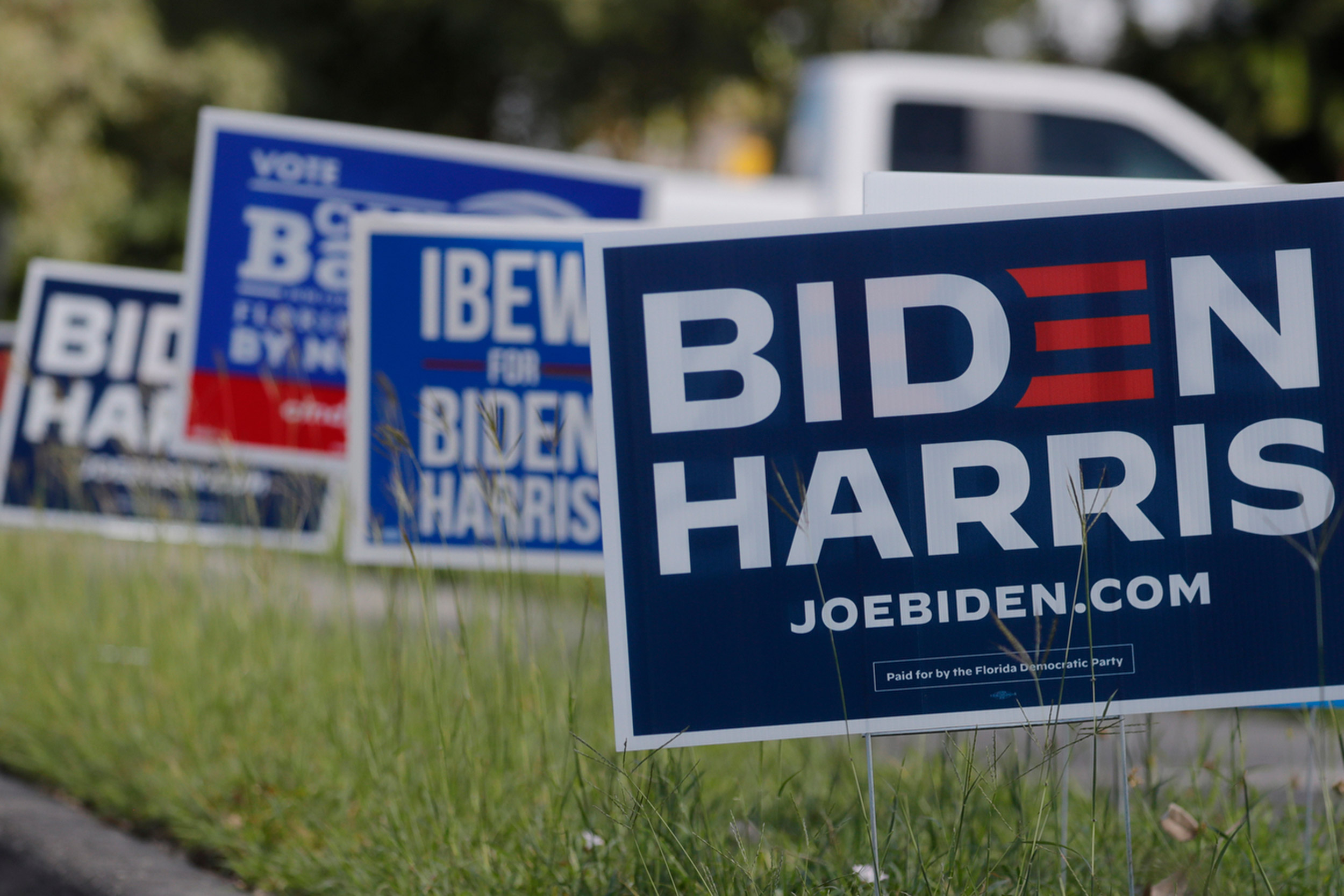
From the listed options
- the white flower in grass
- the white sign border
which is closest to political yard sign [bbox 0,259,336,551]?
the white sign border

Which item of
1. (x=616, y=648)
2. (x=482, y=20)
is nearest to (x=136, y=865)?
(x=616, y=648)

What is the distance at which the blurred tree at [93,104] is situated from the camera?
13.9m

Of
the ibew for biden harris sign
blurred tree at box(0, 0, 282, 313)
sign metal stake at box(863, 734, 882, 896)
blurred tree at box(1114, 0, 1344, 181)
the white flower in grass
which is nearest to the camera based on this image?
sign metal stake at box(863, 734, 882, 896)

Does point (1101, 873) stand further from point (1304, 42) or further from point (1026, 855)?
point (1304, 42)

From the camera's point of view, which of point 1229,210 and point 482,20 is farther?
point 482,20

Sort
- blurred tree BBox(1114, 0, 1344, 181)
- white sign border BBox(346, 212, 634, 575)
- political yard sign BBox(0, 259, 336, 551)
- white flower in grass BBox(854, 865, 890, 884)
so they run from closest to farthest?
1. white flower in grass BBox(854, 865, 890, 884)
2. white sign border BBox(346, 212, 634, 575)
3. political yard sign BBox(0, 259, 336, 551)
4. blurred tree BBox(1114, 0, 1344, 181)

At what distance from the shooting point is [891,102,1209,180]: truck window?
26.0 ft

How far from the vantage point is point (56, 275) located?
4.97 metres

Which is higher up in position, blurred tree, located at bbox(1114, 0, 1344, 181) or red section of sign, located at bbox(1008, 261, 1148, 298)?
blurred tree, located at bbox(1114, 0, 1344, 181)

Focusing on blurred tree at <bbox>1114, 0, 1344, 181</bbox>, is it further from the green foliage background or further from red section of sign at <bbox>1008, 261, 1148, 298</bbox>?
red section of sign at <bbox>1008, 261, 1148, 298</bbox>

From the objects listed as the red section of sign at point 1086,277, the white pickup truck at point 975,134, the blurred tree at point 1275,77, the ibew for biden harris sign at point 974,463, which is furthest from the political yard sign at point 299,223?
the blurred tree at point 1275,77

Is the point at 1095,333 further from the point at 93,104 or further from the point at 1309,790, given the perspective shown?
the point at 93,104

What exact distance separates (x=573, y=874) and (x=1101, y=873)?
34.1 inches

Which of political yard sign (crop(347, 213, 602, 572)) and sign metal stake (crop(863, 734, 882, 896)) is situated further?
political yard sign (crop(347, 213, 602, 572))
